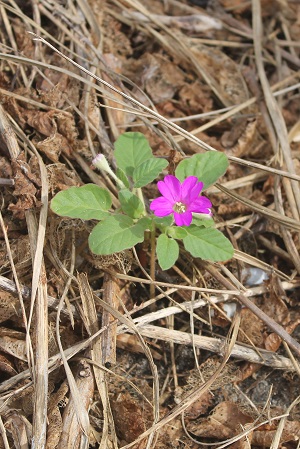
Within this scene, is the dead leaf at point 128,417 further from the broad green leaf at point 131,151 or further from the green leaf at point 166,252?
the broad green leaf at point 131,151

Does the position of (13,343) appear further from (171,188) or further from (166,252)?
(171,188)

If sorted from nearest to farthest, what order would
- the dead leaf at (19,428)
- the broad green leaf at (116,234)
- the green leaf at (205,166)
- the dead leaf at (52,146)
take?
the dead leaf at (19,428) < the broad green leaf at (116,234) < the green leaf at (205,166) < the dead leaf at (52,146)

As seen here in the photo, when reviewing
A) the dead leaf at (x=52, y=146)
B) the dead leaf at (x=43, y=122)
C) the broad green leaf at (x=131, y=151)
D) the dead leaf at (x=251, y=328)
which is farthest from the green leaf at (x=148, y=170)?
the dead leaf at (x=251, y=328)

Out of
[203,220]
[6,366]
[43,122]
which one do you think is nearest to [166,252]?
[203,220]

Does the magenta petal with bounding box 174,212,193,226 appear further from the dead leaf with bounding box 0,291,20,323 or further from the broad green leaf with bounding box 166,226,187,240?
the dead leaf with bounding box 0,291,20,323

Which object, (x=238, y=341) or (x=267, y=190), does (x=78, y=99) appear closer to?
(x=267, y=190)

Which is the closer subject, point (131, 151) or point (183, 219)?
point (183, 219)

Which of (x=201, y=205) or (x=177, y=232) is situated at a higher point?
(x=201, y=205)

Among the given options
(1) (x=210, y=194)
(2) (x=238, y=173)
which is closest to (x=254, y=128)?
(2) (x=238, y=173)
